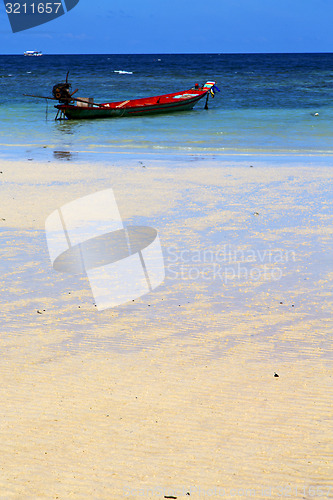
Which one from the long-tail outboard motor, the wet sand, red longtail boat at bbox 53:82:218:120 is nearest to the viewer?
the wet sand

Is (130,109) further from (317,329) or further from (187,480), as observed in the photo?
(187,480)

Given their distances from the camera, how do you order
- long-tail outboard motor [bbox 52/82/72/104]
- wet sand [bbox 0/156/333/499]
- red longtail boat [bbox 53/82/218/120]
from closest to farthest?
wet sand [bbox 0/156/333/499]
red longtail boat [bbox 53/82/218/120]
long-tail outboard motor [bbox 52/82/72/104]

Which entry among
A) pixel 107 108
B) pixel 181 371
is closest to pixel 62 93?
pixel 107 108

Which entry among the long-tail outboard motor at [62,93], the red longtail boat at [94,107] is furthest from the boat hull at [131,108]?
the long-tail outboard motor at [62,93]

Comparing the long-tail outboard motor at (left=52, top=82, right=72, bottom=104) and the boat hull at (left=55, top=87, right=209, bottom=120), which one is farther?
the long-tail outboard motor at (left=52, top=82, right=72, bottom=104)

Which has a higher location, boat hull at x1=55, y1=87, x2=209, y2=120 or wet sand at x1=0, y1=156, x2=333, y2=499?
wet sand at x1=0, y1=156, x2=333, y2=499

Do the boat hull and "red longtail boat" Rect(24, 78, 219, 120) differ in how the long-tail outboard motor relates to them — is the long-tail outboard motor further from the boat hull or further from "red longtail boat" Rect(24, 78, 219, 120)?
the boat hull

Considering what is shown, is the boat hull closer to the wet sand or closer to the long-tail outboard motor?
the long-tail outboard motor

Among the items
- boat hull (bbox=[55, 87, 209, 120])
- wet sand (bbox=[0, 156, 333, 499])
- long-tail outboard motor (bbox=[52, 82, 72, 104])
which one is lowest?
boat hull (bbox=[55, 87, 209, 120])

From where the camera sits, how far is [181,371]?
14.6 ft

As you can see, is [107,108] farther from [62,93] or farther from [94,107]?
[62,93]

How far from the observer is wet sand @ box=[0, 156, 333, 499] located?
3363 mm

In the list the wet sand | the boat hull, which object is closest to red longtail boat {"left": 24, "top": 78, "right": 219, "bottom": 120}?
the boat hull

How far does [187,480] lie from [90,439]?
674 mm
